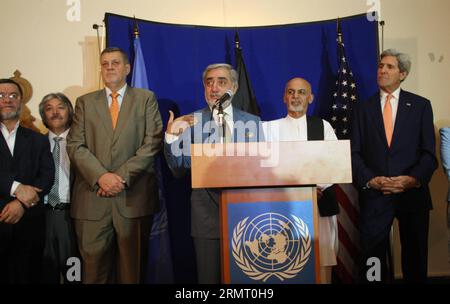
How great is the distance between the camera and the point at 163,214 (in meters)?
4.41

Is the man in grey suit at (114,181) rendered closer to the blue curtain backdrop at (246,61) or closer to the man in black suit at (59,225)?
the man in black suit at (59,225)

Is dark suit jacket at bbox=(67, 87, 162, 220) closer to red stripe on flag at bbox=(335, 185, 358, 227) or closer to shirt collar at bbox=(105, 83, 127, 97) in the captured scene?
shirt collar at bbox=(105, 83, 127, 97)

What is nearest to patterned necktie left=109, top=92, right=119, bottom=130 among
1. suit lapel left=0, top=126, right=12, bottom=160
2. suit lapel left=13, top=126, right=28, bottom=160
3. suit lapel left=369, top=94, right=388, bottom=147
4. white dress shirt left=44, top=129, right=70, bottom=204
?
white dress shirt left=44, top=129, right=70, bottom=204

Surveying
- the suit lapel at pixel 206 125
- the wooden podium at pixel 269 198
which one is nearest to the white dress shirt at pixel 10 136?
the suit lapel at pixel 206 125

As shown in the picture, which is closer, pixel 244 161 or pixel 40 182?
pixel 244 161

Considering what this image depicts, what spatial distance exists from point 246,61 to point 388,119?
1.51 m

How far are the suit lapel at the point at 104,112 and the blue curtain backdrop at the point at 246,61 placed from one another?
915 millimetres

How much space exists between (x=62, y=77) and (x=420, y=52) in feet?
11.6

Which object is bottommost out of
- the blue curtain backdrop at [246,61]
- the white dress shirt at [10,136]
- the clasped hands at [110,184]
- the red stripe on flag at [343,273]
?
the red stripe on flag at [343,273]

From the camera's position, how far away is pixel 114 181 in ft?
11.4

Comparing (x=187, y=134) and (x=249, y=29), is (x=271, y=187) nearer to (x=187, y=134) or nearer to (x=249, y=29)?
(x=187, y=134)

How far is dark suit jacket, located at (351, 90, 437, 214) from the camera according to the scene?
3.76m

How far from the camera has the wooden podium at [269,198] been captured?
260 cm
